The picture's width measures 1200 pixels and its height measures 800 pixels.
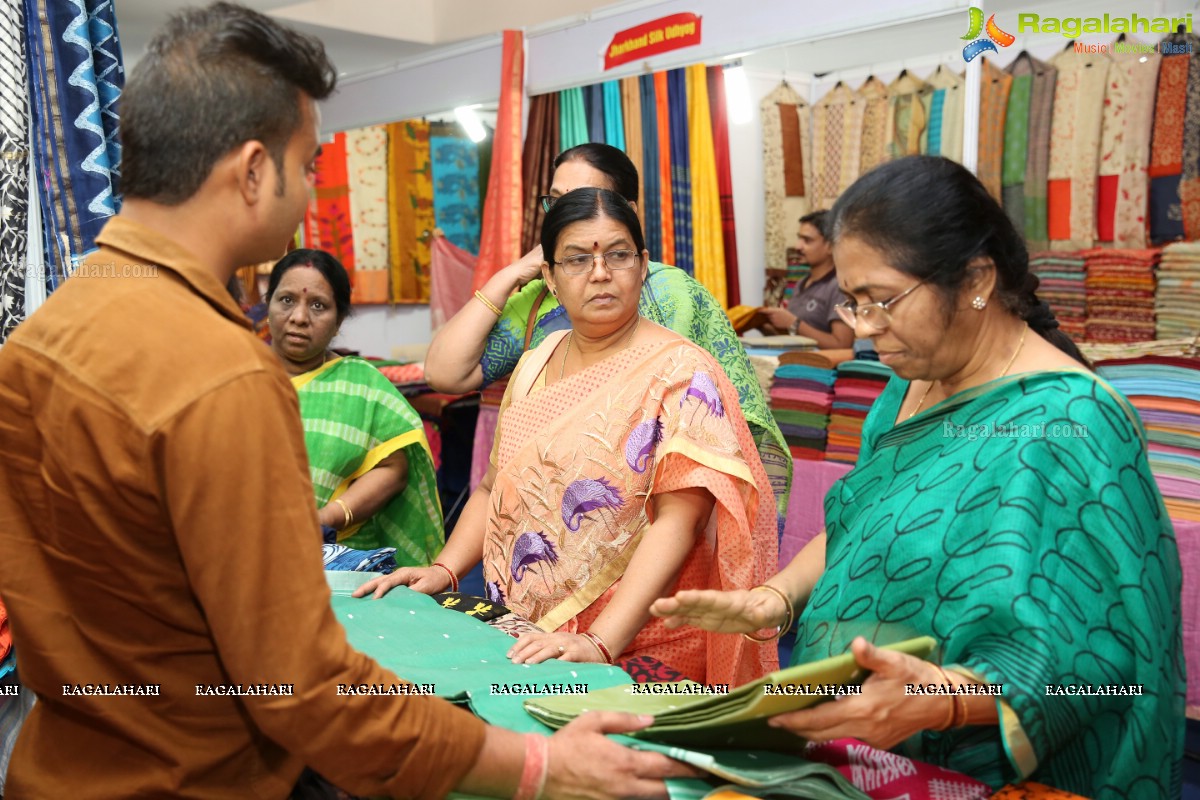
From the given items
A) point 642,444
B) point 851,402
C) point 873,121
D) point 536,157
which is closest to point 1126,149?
point 873,121

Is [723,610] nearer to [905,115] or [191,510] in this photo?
[191,510]

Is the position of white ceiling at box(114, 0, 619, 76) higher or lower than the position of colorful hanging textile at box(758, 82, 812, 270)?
higher

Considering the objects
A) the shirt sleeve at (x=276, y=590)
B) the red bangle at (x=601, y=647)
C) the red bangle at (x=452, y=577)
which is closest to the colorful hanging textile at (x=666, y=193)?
the red bangle at (x=452, y=577)

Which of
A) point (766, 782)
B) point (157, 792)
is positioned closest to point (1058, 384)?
point (766, 782)

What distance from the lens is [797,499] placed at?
4.52 m

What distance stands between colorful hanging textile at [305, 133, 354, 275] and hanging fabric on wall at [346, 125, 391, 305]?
1.6 inches

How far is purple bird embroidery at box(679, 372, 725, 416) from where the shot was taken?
209 cm

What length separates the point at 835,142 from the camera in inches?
234

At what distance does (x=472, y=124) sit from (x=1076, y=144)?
12.7 ft

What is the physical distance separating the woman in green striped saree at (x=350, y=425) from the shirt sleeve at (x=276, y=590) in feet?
6.55

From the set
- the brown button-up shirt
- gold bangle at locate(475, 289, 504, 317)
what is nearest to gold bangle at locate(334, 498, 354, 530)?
gold bangle at locate(475, 289, 504, 317)

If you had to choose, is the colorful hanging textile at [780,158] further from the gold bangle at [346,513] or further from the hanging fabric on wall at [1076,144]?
the gold bangle at [346,513]

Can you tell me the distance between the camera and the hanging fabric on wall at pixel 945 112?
17.8ft

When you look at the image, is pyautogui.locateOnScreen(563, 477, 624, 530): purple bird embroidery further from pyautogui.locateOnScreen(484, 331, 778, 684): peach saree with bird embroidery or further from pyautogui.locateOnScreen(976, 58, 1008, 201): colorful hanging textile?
pyautogui.locateOnScreen(976, 58, 1008, 201): colorful hanging textile
